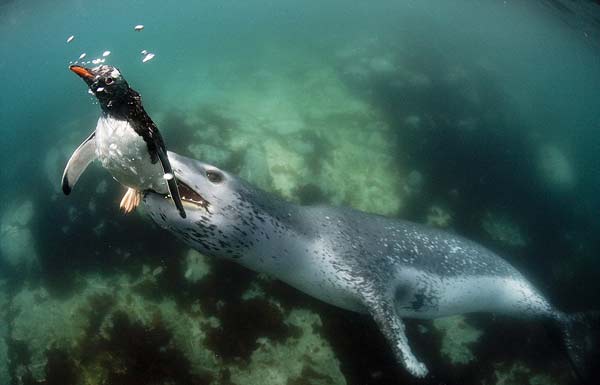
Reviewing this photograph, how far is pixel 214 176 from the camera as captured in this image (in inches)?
124

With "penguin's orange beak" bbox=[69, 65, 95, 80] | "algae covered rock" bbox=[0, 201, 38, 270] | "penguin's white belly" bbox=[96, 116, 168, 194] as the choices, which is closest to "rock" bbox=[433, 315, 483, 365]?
"penguin's white belly" bbox=[96, 116, 168, 194]

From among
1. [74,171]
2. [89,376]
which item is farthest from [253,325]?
[74,171]

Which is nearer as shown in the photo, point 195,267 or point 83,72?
point 83,72

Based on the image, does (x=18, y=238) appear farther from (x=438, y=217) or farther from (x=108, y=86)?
(x=438, y=217)

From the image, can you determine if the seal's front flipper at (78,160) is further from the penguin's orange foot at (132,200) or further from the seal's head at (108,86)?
the seal's head at (108,86)

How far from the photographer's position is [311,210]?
411 centimetres

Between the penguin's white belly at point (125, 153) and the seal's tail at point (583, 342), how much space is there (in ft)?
18.4

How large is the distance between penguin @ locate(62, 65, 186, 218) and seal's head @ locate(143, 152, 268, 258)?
37cm

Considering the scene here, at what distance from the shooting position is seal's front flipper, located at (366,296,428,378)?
3367mm

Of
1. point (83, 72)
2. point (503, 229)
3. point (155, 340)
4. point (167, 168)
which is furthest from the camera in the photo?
point (503, 229)

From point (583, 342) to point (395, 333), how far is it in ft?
11.1

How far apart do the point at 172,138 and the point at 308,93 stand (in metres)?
4.98

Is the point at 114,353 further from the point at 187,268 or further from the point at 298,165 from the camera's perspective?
the point at 298,165

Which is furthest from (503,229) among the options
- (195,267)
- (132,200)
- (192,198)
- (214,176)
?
(132,200)
